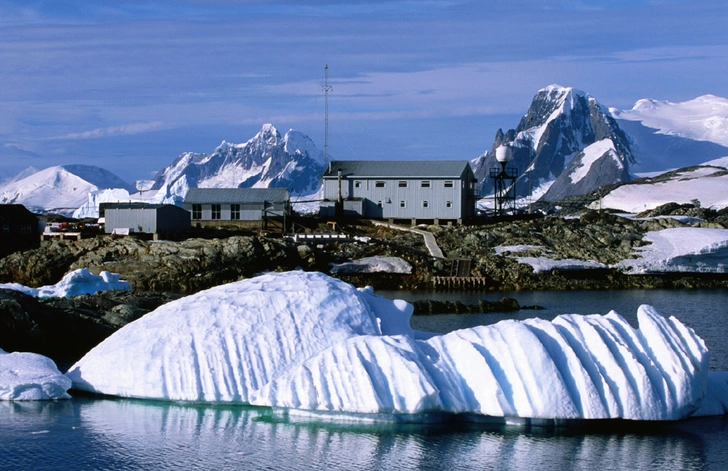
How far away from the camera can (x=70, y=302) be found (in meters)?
26.5

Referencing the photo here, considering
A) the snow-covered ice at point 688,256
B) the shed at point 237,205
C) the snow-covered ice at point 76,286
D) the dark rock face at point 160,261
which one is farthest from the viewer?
the shed at point 237,205

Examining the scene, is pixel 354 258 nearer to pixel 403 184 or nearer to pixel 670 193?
pixel 403 184

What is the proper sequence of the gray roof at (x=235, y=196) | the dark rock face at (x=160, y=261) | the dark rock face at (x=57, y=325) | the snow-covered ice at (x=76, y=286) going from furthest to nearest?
the gray roof at (x=235, y=196) → the dark rock face at (x=160, y=261) → the snow-covered ice at (x=76, y=286) → the dark rock face at (x=57, y=325)

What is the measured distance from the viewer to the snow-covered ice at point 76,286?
108ft

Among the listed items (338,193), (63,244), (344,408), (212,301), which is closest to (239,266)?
(63,244)

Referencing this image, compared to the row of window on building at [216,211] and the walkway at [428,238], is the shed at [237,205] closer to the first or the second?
the row of window on building at [216,211]

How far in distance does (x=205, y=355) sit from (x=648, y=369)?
7653 millimetres

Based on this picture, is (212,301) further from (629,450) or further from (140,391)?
(629,450)

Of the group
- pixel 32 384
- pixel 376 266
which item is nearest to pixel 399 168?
pixel 376 266

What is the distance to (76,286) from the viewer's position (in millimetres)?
34344

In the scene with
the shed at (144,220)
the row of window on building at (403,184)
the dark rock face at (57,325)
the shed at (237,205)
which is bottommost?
the dark rock face at (57,325)

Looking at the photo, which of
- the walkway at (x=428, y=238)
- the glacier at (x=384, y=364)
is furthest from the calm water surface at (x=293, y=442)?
the walkway at (x=428, y=238)

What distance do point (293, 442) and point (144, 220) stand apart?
117 ft

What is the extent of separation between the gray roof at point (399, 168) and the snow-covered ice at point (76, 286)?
2252cm
